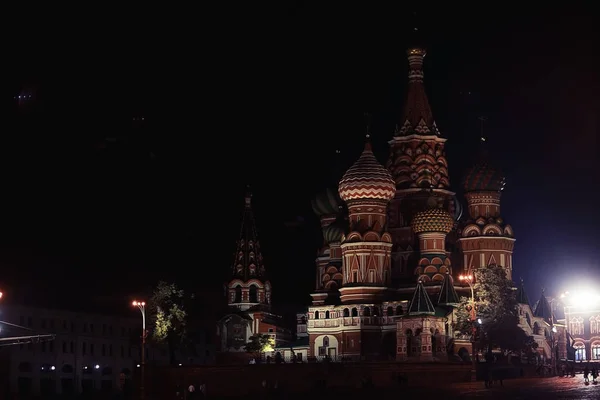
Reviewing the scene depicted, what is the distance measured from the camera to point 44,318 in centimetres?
7694

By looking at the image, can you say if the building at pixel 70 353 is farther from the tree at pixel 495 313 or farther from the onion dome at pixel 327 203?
the tree at pixel 495 313

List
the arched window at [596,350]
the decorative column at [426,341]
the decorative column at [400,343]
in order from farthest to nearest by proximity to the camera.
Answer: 1. the arched window at [596,350]
2. the decorative column at [400,343]
3. the decorative column at [426,341]

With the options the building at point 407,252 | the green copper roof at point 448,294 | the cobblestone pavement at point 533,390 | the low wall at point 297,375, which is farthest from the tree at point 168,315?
the cobblestone pavement at point 533,390

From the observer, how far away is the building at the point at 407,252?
71500 millimetres

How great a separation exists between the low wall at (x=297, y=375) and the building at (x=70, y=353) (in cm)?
459

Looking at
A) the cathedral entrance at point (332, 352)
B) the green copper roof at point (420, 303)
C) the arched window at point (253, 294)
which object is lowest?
the cathedral entrance at point (332, 352)

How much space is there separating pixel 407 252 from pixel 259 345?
10.2m

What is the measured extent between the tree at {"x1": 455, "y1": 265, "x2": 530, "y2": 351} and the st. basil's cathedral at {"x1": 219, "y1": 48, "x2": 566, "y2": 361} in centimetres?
293

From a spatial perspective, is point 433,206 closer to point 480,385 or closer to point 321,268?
point 321,268

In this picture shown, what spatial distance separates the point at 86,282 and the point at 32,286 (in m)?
5.36

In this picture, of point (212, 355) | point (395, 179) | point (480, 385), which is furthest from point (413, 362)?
point (212, 355)

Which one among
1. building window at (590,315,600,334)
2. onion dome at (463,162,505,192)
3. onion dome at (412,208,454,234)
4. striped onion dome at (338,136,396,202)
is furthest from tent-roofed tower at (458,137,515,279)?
building window at (590,315,600,334)

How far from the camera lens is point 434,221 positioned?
74625mm

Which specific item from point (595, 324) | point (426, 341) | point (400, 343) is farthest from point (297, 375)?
point (595, 324)
